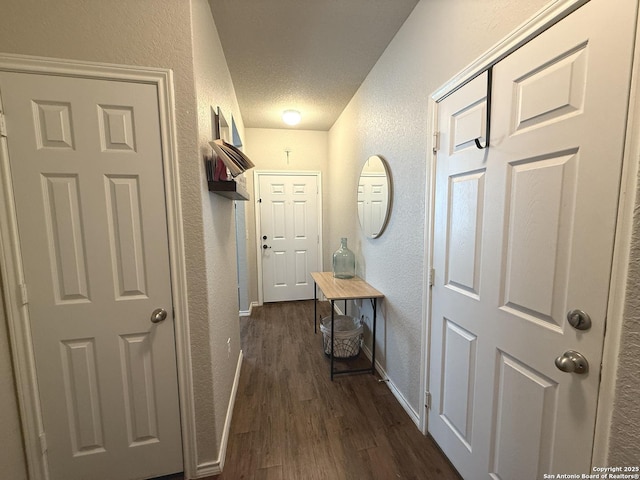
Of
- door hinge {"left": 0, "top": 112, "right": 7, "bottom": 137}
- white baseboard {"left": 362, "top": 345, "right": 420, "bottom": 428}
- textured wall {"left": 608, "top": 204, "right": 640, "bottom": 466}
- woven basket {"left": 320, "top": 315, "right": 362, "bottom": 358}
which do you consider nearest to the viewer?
textured wall {"left": 608, "top": 204, "right": 640, "bottom": 466}

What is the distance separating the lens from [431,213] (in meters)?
1.51

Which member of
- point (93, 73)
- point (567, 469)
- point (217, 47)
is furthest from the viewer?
point (217, 47)

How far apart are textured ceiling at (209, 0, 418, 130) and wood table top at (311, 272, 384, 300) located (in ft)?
6.46

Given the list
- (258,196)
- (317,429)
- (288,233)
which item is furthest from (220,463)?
(258,196)

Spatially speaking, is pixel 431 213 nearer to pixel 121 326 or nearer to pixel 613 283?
pixel 613 283

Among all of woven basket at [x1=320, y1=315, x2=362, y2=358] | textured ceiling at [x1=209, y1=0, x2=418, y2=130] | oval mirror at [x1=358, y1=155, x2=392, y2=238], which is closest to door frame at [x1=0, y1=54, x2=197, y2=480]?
textured ceiling at [x1=209, y1=0, x2=418, y2=130]

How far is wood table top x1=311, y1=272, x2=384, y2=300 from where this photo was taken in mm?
2177

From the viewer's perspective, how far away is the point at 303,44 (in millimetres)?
1934

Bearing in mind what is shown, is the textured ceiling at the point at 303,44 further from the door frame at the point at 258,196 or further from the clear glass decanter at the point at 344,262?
the clear glass decanter at the point at 344,262

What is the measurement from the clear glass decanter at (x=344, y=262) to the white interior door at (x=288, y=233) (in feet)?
4.21

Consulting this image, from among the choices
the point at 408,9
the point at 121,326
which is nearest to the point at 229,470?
the point at 121,326

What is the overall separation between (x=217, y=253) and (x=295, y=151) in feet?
9.00

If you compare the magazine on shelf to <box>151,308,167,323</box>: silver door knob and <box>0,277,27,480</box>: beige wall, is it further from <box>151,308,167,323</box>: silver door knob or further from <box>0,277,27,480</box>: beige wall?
<box>0,277,27,480</box>: beige wall

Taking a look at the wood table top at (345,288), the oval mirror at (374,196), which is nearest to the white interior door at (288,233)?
the wood table top at (345,288)
